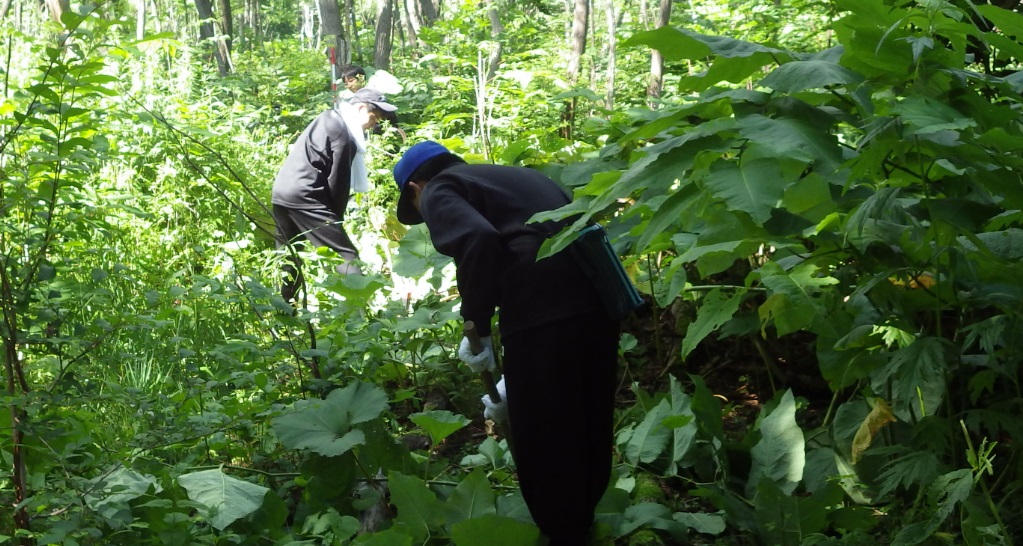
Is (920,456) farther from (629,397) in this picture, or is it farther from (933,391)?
(629,397)

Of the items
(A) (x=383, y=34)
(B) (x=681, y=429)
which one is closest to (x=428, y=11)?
(A) (x=383, y=34)

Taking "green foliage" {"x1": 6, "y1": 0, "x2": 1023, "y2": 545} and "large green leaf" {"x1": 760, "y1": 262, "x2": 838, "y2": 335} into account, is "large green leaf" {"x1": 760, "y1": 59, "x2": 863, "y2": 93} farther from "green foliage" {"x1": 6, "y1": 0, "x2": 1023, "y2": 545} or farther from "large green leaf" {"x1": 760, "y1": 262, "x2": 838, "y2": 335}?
"large green leaf" {"x1": 760, "y1": 262, "x2": 838, "y2": 335}

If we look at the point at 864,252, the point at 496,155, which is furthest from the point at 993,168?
the point at 496,155

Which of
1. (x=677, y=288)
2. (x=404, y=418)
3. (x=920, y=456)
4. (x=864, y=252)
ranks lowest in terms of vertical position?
(x=404, y=418)

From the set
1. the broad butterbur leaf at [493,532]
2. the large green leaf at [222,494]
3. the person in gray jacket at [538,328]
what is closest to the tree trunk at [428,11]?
the person in gray jacket at [538,328]

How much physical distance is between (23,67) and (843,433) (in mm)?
8181

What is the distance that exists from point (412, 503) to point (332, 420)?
17.2 inches

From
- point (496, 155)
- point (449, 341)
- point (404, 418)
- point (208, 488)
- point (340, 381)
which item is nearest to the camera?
point (208, 488)

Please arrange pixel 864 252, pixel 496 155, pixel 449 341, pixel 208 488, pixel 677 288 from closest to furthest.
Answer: pixel 864 252, pixel 677 288, pixel 208 488, pixel 449 341, pixel 496 155

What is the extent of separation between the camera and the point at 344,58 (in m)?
16.3

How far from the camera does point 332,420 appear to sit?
11.0 feet

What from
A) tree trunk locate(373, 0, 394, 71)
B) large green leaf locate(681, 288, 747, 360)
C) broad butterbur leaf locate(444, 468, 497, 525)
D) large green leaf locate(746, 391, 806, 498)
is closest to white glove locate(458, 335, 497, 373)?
broad butterbur leaf locate(444, 468, 497, 525)

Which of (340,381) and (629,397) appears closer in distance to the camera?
(340,381)

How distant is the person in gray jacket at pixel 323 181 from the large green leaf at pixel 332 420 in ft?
9.76
